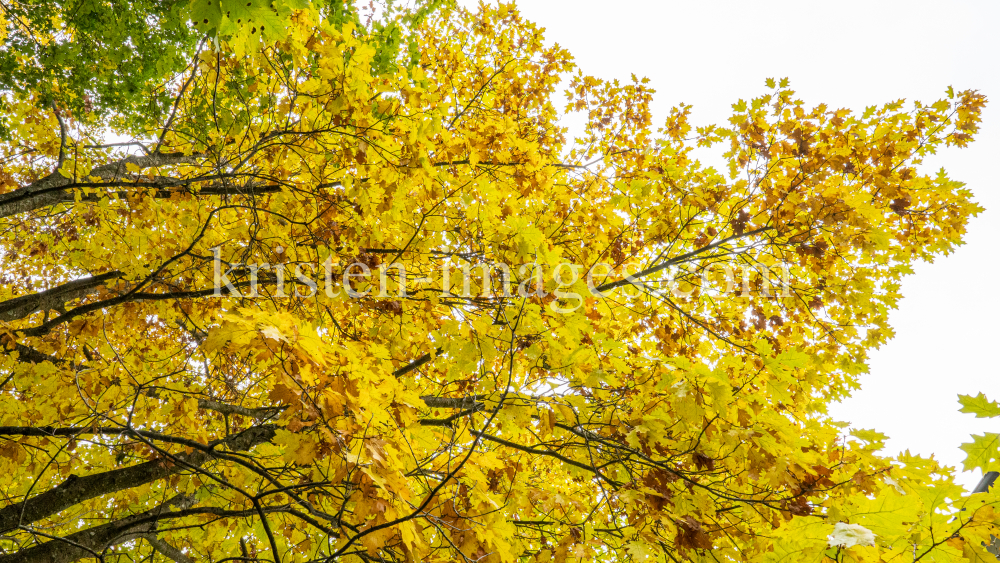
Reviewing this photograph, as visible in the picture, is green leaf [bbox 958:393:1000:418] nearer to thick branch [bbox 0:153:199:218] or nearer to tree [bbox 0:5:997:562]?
tree [bbox 0:5:997:562]

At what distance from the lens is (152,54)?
4.36m

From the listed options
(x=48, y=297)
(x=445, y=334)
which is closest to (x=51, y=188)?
(x=48, y=297)

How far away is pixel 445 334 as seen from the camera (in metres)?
2.92

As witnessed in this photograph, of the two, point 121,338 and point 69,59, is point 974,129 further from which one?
point 121,338

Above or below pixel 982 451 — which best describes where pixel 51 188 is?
above

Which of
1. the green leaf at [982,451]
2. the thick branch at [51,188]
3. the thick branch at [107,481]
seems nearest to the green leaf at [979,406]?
the green leaf at [982,451]

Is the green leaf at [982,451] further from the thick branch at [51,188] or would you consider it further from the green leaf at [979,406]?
the thick branch at [51,188]

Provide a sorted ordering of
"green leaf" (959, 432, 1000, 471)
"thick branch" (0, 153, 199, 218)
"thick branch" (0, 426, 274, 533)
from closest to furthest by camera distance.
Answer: "green leaf" (959, 432, 1000, 471)
"thick branch" (0, 426, 274, 533)
"thick branch" (0, 153, 199, 218)

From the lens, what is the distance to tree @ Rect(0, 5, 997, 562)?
6.73ft

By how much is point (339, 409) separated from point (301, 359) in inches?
10.6

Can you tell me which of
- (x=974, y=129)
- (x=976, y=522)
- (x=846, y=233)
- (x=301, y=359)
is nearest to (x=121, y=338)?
(x=301, y=359)

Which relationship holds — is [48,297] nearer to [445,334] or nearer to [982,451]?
[445,334]

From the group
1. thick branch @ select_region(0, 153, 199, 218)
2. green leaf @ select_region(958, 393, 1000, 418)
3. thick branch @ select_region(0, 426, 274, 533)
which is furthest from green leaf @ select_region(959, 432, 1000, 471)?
thick branch @ select_region(0, 153, 199, 218)

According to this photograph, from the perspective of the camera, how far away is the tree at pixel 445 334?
2.05 m
